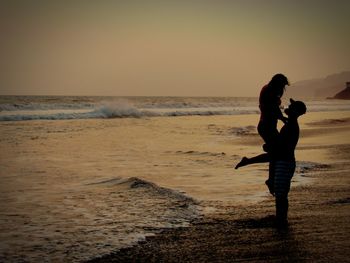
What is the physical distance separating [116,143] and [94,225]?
37.5 ft

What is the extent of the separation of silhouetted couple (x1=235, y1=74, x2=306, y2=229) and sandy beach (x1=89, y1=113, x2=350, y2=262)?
1.20ft

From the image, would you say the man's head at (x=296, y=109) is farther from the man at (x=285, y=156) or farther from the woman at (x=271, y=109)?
the woman at (x=271, y=109)

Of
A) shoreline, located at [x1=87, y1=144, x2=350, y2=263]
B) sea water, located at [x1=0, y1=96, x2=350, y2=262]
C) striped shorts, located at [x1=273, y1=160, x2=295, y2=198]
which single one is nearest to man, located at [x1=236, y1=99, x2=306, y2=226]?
striped shorts, located at [x1=273, y1=160, x2=295, y2=198]

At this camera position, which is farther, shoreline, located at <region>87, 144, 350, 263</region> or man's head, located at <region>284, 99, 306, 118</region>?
man's head, located at <region>284, 99, 306, 118</region>

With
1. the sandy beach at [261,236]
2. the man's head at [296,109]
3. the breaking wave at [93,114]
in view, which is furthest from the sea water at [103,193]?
the breaking wave at [93,114]

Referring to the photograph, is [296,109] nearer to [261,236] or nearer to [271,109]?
[271,109]

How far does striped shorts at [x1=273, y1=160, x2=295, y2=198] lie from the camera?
5633 mm

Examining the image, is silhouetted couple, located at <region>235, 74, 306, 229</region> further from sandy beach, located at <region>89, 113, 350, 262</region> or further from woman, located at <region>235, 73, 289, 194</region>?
sandy beach, located at <region>89, 113, 350, 262</region>

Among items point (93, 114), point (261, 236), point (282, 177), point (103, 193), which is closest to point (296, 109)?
point (282, 177)

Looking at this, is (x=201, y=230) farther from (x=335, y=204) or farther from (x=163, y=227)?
(x=335, y=204)

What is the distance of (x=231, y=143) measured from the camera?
17.0 metres

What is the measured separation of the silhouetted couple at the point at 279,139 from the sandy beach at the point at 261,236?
0.37m

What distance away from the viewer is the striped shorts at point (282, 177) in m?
5.63

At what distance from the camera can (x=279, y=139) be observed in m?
5.77
